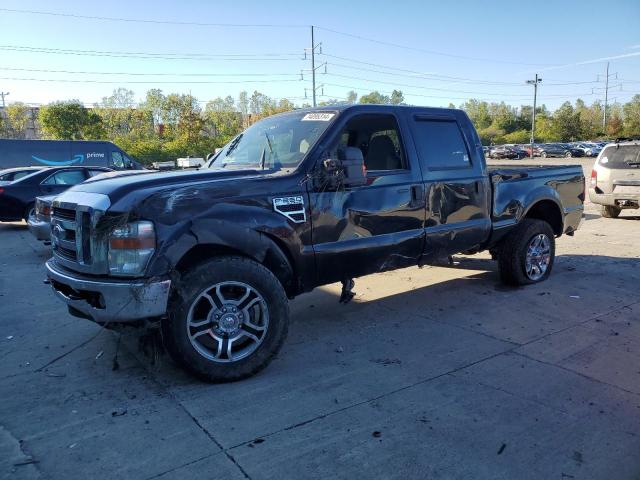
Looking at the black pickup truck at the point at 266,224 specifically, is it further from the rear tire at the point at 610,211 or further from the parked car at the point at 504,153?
the parked car at the point at 504,153

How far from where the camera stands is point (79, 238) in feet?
11.9

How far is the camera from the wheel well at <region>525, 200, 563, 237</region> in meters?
6.53

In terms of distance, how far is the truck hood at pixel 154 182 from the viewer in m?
3.55

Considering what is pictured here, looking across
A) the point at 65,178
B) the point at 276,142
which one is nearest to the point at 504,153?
the point at 65,178

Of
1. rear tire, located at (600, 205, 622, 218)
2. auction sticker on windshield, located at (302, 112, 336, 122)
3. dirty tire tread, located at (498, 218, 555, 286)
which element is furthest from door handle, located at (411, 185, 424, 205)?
rear tire, located at (600, 205, 622, 218)

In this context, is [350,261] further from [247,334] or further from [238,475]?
[238,475]

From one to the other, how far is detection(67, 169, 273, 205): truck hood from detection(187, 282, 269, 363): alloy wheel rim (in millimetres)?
782

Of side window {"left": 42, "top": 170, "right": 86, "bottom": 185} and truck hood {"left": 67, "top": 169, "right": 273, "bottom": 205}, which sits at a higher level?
truck hood {"left": 67, "top": 169, "right": 273, "bottom": 205}

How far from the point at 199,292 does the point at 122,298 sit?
0.50 metres

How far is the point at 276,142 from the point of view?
15.6ft

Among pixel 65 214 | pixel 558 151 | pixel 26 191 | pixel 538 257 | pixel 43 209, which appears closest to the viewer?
pixel 65 214

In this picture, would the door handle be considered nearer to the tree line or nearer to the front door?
the front door

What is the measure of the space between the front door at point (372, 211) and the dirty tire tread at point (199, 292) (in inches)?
23.4

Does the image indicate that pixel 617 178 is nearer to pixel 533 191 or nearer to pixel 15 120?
pixel 533 191
